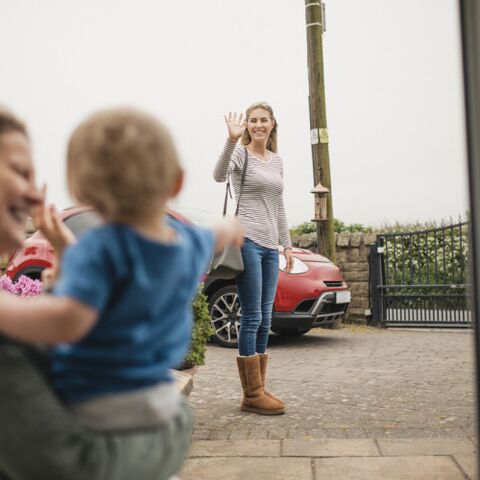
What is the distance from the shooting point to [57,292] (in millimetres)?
1145

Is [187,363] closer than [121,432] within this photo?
No

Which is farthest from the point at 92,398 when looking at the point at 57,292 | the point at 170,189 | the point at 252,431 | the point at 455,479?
→ the point at 252,431

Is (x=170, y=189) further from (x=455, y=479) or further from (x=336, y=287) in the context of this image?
(x=336, y=287)

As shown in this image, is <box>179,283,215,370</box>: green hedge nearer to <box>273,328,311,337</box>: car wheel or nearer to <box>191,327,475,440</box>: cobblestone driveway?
<box>191,327,475,440</box>: cobblestone driveway

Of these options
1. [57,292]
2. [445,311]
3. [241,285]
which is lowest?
[445,311]

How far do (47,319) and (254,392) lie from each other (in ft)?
11.1

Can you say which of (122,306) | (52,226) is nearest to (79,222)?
(52,226)

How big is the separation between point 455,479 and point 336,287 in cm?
520

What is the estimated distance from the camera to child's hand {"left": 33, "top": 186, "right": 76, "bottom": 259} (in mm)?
1490

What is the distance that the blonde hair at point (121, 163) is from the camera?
46.6 inches

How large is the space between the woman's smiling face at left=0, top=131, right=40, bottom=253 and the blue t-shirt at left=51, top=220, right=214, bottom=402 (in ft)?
0.60

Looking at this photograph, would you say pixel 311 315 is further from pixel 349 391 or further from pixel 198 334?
pixel 198 334

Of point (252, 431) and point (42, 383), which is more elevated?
point (42, 383)

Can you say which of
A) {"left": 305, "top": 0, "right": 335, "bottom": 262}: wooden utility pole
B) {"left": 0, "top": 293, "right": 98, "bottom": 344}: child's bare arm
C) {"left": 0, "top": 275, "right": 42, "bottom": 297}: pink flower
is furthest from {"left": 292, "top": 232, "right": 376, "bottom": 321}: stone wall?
{"left": 0, "top": 293, "right": 98, "bottom": 344}: child's bare arm
